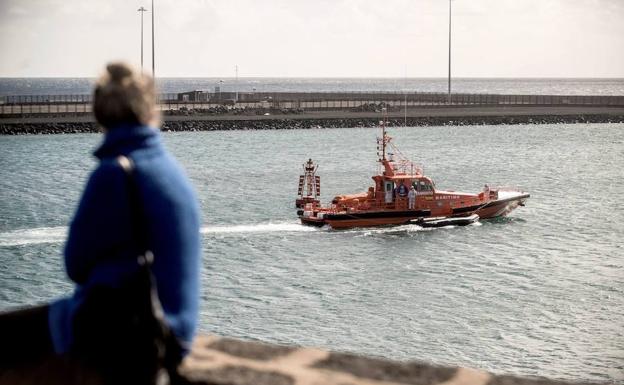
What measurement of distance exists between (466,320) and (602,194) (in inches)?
1517

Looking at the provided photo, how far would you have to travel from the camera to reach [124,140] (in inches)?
140

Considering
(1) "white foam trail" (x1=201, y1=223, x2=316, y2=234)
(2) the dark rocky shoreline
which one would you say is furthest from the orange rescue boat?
(2) the dark rocky shoreline

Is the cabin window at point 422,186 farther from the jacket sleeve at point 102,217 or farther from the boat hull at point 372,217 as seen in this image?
the jacket sleeve at point 102,217

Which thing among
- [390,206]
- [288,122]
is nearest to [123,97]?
[390,206]

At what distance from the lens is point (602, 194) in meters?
65.7

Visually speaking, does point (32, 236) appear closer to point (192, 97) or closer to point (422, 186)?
point (422, 186)

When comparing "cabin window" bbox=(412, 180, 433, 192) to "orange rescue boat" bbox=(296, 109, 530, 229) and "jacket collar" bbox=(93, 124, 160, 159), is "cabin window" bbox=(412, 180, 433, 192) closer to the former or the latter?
"orange rescue boat" bbox=(296, 109, 530, 229)

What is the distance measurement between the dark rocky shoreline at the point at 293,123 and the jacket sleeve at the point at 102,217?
107 m

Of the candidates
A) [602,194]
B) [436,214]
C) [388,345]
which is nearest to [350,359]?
[388,345]

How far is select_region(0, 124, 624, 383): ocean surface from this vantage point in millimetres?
27672

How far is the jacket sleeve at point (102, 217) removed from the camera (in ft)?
11.2

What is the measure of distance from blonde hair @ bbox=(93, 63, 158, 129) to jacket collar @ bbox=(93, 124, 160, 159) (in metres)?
0.02

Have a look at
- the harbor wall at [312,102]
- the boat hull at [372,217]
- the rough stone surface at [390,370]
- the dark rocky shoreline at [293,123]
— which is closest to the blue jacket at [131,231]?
the rough stone surface at [390,370]

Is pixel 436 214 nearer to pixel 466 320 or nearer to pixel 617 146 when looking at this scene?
pixel 466 320
